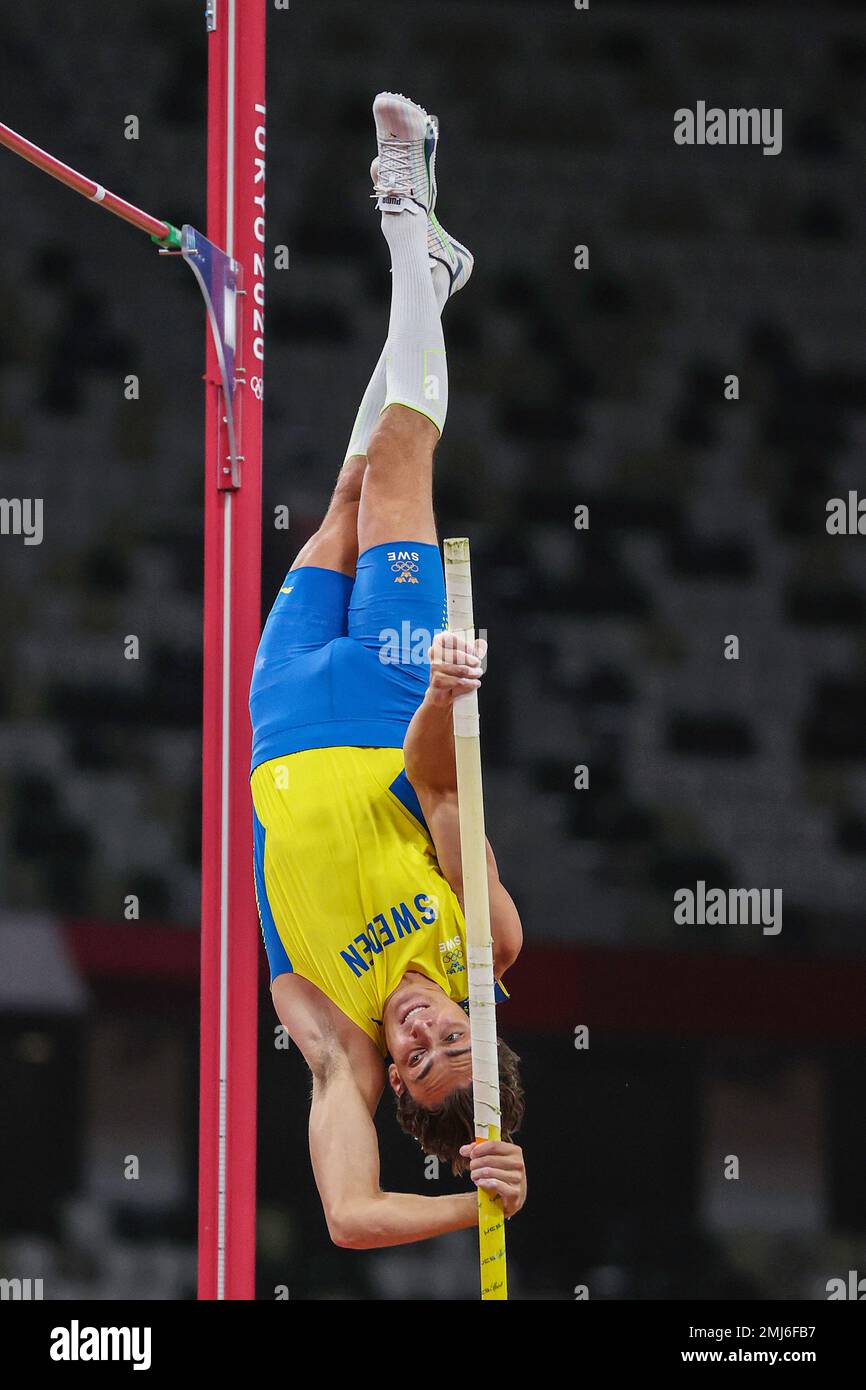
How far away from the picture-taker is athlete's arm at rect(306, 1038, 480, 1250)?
3729 millimetres

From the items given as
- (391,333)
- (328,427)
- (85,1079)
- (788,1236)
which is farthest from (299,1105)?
(391,333)

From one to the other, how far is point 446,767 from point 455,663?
1.24 ft

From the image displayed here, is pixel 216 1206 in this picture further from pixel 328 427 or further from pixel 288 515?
pixel 328 427

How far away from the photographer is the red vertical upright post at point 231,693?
4223 millimetres

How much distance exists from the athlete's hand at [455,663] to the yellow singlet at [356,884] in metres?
0.59

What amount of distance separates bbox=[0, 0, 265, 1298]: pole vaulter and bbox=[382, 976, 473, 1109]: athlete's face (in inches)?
17.7

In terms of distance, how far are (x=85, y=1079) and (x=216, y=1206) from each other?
1.81 m

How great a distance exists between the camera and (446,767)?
149 inches

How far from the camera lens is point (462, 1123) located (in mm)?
3854

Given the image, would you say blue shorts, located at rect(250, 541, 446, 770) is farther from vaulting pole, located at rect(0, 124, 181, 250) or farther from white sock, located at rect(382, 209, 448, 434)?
vaulting pole, located at rect(0, 124, 181, 250)

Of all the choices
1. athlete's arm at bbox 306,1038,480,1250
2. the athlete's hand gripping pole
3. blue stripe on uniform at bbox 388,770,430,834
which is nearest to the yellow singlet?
blue stripe on uniform at bbox 388,770,430,834

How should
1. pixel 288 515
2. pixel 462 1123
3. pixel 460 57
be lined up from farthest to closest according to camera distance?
pixel 460 57
pixel 288 515
pixel 462 1123

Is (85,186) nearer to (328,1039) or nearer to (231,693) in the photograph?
(231,693)

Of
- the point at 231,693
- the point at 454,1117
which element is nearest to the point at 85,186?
the point at 231,693
